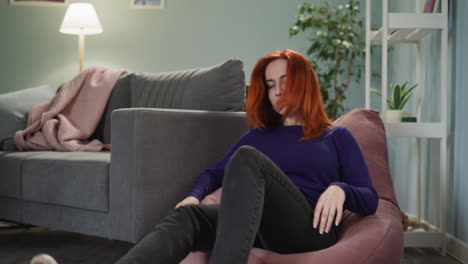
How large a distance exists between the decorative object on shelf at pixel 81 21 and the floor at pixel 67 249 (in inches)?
60.3

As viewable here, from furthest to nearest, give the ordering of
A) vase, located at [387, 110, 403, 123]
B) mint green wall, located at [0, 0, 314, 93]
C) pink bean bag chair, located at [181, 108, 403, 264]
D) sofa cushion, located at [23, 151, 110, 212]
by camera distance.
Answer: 1. mint green wall, located at [0, 0, 314, 93]
2. vase, located at [387, 110, 403, 123]
3. sofa cushion, located at [23, 151, 110, 212]
4. pink bean bag chair, located at [181, 108, 403, 264]

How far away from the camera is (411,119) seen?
2459 millimetres

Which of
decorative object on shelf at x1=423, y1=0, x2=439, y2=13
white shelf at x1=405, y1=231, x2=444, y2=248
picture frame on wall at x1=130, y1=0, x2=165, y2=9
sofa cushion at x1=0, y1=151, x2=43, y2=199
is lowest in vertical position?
white shelf at x1=405, y1=231, x2=444, y2=248

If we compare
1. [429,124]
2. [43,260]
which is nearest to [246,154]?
[43,260]

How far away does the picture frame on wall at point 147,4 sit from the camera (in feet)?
13.6

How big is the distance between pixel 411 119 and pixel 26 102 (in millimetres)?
1958

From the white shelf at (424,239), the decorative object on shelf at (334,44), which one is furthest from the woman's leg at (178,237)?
the decorative object on shelf at (334,44)

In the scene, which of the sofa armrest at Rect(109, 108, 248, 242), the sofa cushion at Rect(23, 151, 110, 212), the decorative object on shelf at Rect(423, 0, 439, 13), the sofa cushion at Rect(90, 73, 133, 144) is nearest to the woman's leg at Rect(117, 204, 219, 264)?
the sofa armrest at Rect(109, 108, 248, 242)

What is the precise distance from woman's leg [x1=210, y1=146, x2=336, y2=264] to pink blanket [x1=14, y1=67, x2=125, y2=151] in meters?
1.46

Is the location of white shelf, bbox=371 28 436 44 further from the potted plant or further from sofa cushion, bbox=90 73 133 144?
sofa cushion, bbox=90 73 133 144

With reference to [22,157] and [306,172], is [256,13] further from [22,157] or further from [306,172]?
[306,172]

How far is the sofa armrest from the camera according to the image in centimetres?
179

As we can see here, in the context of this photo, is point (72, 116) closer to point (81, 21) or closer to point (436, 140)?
point (81, 21)

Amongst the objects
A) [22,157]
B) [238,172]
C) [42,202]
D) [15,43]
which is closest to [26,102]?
[22,157]
